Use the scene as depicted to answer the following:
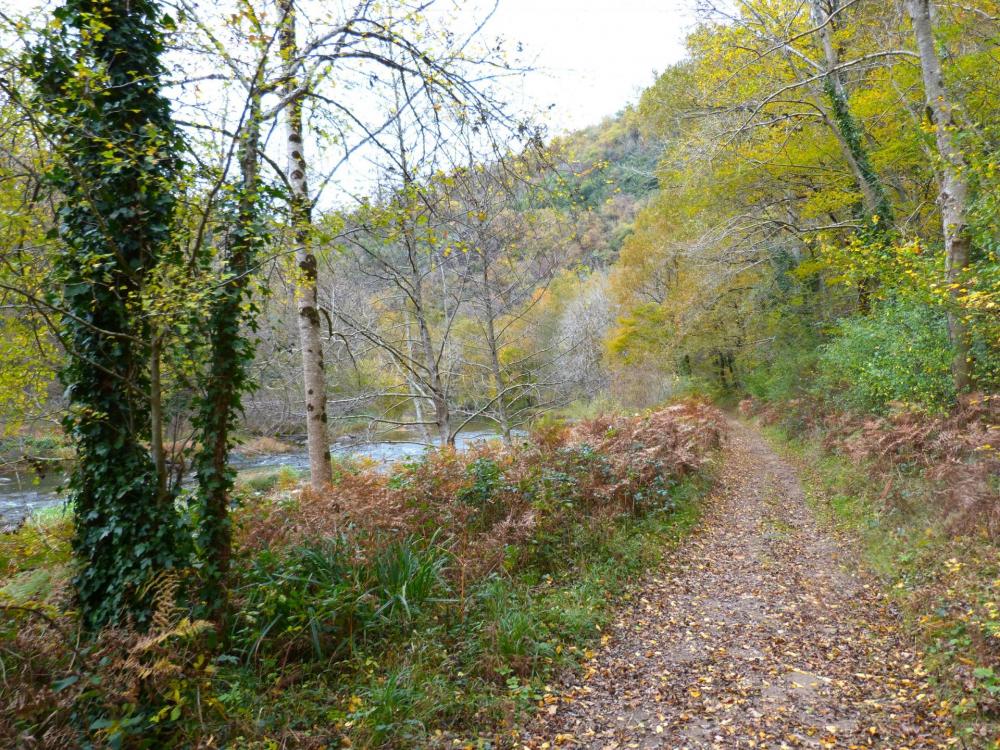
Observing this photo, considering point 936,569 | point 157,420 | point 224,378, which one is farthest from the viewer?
point 936,569

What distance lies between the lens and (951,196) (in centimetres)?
791

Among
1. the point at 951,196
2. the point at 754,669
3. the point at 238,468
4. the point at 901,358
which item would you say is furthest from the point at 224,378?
the point at 238,468

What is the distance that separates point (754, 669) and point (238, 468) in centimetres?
1779

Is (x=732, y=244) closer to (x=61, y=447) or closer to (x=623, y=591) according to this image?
(x=623, y=591)

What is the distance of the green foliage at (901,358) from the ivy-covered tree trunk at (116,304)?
9.87m

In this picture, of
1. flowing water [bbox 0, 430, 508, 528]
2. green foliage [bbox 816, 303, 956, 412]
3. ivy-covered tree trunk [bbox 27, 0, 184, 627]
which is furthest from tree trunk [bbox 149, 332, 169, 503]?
green foliage [bbox 816, 303, 956, 412]

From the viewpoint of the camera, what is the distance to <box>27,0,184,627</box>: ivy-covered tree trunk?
3746 millimetres

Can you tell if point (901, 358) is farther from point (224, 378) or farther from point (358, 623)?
point (224, 378)

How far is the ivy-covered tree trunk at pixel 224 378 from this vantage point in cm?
396

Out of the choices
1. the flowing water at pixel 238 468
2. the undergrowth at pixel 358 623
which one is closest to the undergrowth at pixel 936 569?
the undergrowth at pixel 358 623

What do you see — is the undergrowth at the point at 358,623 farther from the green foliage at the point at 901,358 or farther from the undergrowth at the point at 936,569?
the green foliage at the point at 901,358

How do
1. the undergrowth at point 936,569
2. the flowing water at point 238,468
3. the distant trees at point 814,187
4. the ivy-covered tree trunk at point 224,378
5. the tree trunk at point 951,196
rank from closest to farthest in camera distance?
the undergrowth at point 936,569 → the ivy-covered tree trunk at point 224,378 → the tree trunk at point 951,196 → the distant trees at point 814,187 → the flowing water at point 238,468

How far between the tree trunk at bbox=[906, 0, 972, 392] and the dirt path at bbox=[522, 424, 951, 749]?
3520 millimetres

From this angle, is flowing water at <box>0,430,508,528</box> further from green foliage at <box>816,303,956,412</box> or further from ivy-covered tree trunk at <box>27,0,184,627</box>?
green foliage at <box>816,303,956,412</box>
